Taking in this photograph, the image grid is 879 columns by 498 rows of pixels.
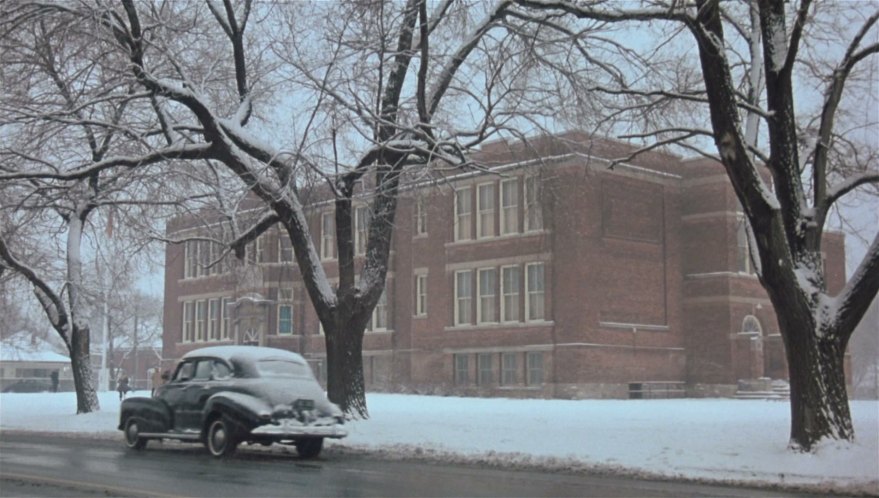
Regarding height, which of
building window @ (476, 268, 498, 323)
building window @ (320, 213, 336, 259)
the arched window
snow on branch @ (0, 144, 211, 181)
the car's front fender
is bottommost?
the car's front fender

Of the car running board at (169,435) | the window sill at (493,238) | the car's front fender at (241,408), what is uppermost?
the window sill at (493,238)

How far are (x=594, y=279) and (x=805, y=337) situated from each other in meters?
28.9

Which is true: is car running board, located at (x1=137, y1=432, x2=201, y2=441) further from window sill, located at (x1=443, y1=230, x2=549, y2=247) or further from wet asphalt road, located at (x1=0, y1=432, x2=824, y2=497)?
window sill, located at (x1=443, y1=230, x2=549, y2=247)

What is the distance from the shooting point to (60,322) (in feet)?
95.3

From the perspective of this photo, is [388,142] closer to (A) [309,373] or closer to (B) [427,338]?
(A) [309,373]

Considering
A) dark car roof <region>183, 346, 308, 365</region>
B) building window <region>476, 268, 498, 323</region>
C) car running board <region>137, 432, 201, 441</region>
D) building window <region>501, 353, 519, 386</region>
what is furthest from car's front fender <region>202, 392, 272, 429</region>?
building window <region>476, 268, 498, 323</region>

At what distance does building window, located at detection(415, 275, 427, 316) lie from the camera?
5072 centimetres

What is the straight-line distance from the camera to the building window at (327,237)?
5247cm

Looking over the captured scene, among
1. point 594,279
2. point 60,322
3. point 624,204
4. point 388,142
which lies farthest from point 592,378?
point 388,142

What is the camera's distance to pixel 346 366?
22.0 metres

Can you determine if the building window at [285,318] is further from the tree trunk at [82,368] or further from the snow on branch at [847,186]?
the snow on branch at [847,186]

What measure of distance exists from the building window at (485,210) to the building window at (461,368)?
601 centimetres

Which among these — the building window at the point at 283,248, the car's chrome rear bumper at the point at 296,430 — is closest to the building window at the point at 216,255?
the building window at the point at 283,248

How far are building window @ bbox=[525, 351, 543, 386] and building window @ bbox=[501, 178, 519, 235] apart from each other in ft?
18.7
